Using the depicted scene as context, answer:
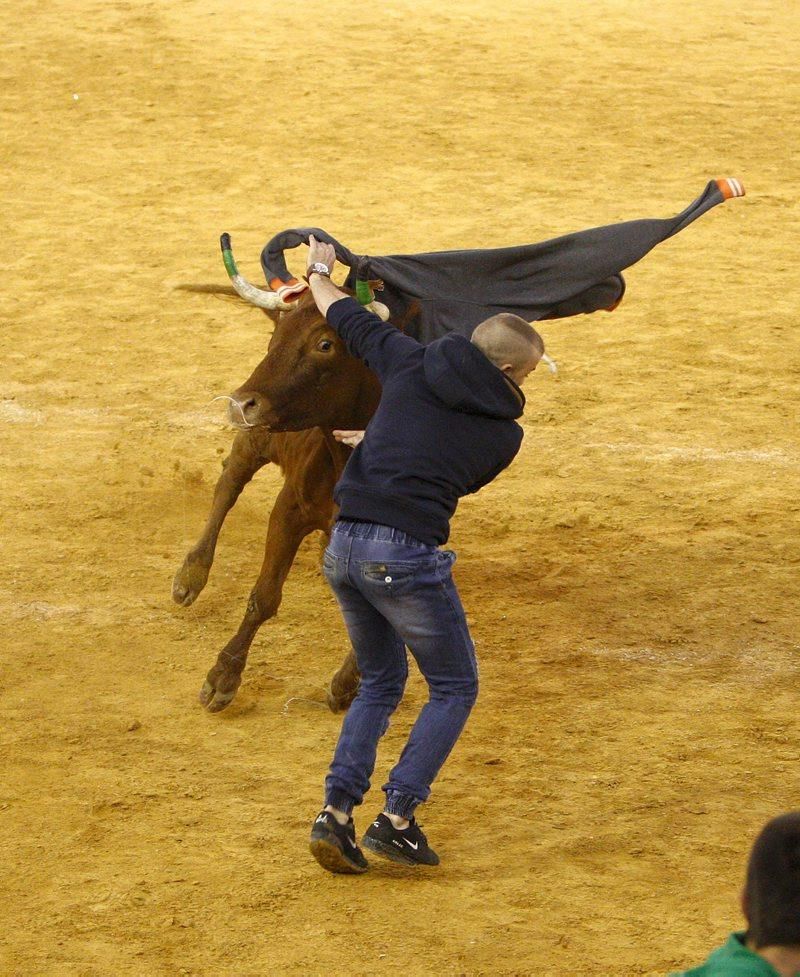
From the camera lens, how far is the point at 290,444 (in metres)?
7.37

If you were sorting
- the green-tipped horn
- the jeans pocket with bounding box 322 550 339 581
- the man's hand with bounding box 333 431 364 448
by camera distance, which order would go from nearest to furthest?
the jeans pocket with bounding box 322 550 339 581 → the man's hand with bounding box 333 431 364 448 → the green-tipped horn

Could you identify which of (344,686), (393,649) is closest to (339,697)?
(344,686)

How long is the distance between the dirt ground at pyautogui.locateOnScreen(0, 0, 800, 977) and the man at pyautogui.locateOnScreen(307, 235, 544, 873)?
307 millimetres

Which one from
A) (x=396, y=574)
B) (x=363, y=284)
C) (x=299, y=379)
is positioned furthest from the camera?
(x=299, y=379)

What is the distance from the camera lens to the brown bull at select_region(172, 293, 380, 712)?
6.37 metres

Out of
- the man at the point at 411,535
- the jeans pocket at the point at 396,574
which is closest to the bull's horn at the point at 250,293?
the man at the point at 411,535

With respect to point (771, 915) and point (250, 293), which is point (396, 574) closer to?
point (250, 293)

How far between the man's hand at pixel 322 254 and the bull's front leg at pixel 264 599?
4.52 feet

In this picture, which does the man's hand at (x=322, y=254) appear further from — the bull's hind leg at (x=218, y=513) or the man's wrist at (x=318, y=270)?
the bull's hind leg at (x=218, y=513)

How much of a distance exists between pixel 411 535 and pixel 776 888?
231 centimetres

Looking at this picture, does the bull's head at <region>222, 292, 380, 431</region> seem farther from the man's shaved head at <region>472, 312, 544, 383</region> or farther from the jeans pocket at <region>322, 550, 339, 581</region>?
the man's shaved head at <region>472, 312, 544, 383</region>

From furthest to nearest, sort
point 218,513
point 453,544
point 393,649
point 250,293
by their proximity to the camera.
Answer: point 453,544 < point 218,513 < point 250,293 < point 393,649

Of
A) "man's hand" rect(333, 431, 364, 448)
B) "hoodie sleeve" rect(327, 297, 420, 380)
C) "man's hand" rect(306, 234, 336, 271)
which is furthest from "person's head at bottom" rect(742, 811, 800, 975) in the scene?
"man's hand" rect(306, 234, 336, 271)

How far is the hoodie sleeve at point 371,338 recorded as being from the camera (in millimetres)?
5328
